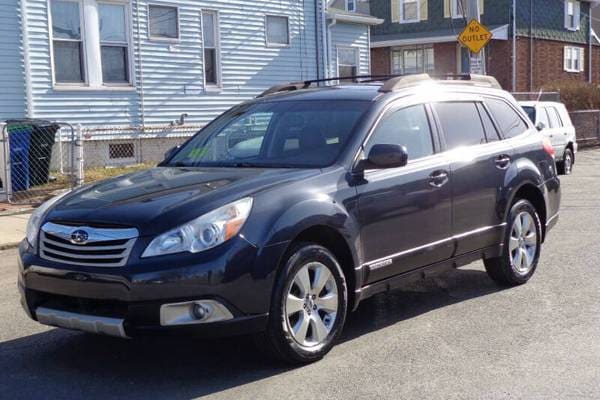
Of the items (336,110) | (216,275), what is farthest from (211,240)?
(336,110)

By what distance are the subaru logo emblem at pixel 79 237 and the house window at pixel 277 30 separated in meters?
15.5

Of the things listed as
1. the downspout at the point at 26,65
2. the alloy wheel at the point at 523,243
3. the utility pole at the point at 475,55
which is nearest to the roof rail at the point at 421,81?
the alloy wheel at the point at 523,243

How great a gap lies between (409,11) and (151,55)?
21736 mm

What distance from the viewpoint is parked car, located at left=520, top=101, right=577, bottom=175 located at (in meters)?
16.5

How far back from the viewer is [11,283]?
753 cm

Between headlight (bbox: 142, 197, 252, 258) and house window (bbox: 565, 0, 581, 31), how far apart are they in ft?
121

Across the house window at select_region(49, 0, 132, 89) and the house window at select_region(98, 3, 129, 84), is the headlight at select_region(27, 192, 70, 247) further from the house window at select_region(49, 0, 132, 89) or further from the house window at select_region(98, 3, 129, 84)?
the house window at select_region(98, 3, 129, 84)

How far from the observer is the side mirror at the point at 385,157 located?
17.1ft

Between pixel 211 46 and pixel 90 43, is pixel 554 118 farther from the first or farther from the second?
pixel 90 43

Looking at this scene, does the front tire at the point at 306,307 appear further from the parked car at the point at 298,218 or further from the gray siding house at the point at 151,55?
the gray siding house at the point at 151,55

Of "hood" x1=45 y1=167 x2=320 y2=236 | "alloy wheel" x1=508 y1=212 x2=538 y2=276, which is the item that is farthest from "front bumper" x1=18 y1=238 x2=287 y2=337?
"alloy wheel" x1=508 y1=212 x2=538 y2=276

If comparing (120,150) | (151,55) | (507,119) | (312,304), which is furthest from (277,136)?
(151,55)

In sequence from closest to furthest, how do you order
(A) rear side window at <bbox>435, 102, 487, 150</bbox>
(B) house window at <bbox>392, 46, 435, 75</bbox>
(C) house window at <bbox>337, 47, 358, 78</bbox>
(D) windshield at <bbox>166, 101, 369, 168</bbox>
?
(D) windshield at <bbox>166, 101, 369, 168</bbox> → (A) rear side window at <bbox>435, 102, 487, 150</bbox> → (C) house window at <bbox>337, 47, 358, 78</bbox> → (B) house window at <bbox>392, 46, 435, 75</bbox>

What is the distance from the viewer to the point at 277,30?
1988 centimetres
